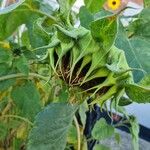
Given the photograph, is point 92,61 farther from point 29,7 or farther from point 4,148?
point 4,148

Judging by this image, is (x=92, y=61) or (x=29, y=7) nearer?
(x=92, y=61)

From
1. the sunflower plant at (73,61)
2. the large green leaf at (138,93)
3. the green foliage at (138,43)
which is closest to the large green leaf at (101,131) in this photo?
the sunflower plant at (73,61)

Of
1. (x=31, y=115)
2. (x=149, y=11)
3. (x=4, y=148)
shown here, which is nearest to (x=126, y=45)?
(x=149, y=11)

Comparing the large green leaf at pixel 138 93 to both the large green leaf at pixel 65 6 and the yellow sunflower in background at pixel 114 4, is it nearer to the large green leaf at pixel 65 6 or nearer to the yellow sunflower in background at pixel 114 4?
the large green leaf at pixel 65 6

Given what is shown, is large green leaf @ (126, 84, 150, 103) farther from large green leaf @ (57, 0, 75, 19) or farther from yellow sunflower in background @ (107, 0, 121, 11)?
yellow sunflower in background @ (107, 0, 121, 11)

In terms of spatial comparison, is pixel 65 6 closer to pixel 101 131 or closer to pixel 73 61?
pixel 73 61

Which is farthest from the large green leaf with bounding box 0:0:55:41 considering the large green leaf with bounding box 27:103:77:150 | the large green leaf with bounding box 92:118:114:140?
the large green leaf with bounding box 92:118:114:140
